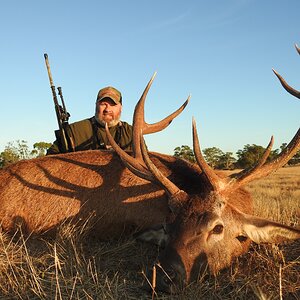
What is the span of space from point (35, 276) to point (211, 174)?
181 cm

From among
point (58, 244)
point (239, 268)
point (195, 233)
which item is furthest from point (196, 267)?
point (58, 244)

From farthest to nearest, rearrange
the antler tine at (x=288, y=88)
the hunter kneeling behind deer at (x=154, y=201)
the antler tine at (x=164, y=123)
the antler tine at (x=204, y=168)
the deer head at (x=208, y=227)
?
1. the antler tine at (x=164, y=123)
2. the antler tine at (x=288, y=88)
3. the antler tine at (x=204, y=168)
4. the hunter kneeling behind deer at (x=154, y=201)
5. the deer head at (x=208, y=227)

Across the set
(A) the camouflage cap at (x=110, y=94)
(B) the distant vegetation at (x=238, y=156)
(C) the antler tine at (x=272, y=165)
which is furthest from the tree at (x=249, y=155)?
(C) the antler tine at (x=272, y=165)

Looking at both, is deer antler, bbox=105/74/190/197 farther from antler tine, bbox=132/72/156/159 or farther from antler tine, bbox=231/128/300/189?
antler tine, bbox=231/128/300/189

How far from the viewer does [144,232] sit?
3.95 m

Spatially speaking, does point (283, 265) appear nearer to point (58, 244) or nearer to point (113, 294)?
point (113, 294)

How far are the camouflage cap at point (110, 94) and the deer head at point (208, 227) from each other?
353 centimetres

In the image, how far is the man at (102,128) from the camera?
22.9 ft

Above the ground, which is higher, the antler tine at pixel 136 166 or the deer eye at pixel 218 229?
the antler tine at pixel 136 166

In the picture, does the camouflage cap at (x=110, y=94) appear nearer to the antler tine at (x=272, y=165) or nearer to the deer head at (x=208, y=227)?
the deer head at (x=208, y=227)

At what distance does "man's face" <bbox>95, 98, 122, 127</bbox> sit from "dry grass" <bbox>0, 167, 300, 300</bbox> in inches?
130

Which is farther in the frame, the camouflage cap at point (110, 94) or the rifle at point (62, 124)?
the camouflage cap at point (110, 94)

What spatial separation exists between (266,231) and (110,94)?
4.60 m

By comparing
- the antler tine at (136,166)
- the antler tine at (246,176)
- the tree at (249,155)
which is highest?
the antler tine at (136,166)
